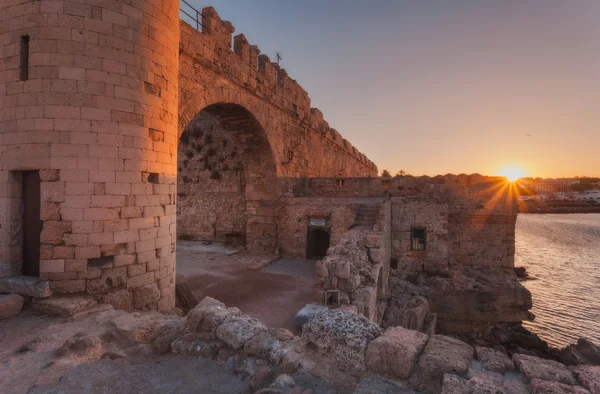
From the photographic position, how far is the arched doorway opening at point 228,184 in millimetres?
12188

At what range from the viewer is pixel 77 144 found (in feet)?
14.9

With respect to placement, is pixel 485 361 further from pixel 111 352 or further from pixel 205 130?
pixel 205 130

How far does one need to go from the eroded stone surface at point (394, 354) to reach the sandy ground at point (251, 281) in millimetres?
3169

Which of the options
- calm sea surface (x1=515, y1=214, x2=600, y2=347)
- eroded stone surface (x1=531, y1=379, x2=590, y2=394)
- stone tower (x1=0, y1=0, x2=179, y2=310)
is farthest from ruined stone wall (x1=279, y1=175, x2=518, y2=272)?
eroded stone surface (x1=531, y1=379, x2=590, y2=394)

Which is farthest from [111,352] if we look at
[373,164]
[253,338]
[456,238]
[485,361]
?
[373,164]

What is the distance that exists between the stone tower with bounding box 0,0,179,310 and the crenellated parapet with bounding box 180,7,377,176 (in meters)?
3.01

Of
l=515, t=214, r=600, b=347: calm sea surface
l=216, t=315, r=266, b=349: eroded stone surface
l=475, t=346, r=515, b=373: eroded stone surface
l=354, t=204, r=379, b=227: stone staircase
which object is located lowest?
l=515, t=214, r=600, b=347: calm sea surface

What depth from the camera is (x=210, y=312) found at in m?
3.59

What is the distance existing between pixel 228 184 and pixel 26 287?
9.28 m

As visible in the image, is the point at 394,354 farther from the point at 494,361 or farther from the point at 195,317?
the point at 195,317

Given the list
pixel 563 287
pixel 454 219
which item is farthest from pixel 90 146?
pixel 563 287

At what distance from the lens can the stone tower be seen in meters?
4.51

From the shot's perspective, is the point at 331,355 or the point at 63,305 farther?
the point at 63,305

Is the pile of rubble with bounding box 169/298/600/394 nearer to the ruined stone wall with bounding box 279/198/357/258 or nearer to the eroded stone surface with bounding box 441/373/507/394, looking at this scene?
the eroded stone surface with bounding box 441/373/507/394
